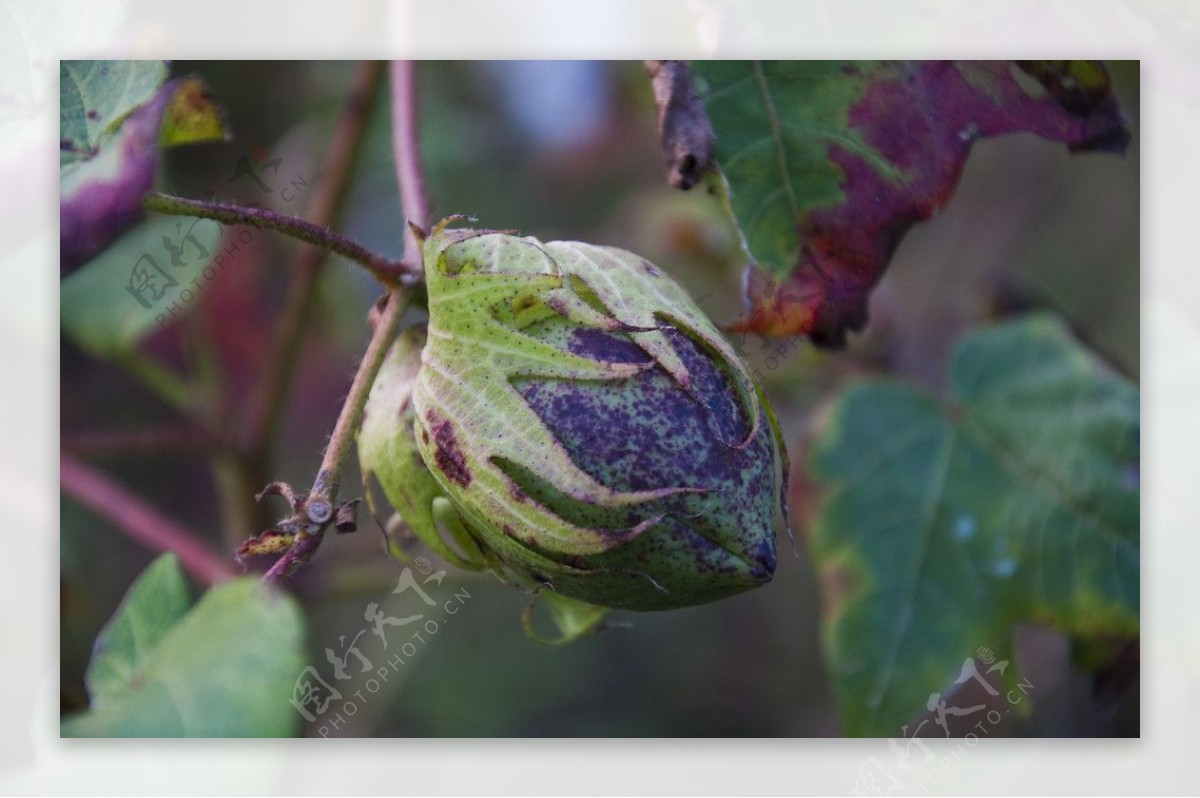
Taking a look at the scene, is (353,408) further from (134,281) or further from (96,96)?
(134,281)

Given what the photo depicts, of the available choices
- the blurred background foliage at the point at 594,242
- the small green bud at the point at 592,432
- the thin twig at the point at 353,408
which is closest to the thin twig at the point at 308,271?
the blurred background foliage at the point at 594,242

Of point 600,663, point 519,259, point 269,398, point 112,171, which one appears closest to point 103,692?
point 269,398

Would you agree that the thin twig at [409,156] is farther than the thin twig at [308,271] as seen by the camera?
No

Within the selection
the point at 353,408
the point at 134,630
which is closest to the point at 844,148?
the point at 353,408

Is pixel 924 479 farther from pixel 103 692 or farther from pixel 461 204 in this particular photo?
pixel 103 692

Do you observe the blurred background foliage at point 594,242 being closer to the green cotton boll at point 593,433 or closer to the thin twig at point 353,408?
the thin twig at point 353,408

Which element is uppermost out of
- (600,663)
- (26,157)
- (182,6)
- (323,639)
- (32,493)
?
(182,6)

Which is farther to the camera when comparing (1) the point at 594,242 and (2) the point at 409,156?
(1) the point at 594,242
